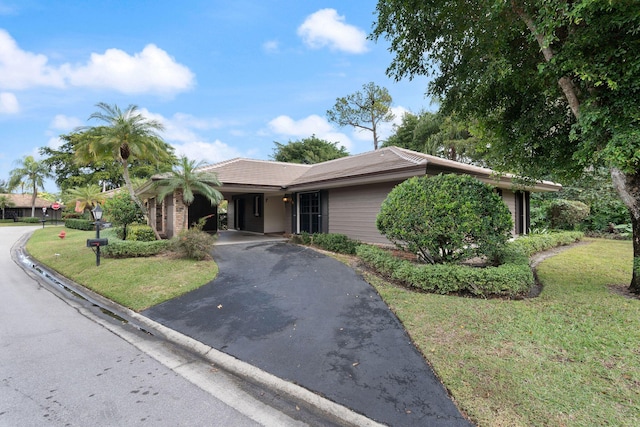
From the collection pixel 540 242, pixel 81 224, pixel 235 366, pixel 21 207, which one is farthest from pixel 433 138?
pixel 21 207

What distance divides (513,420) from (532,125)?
215 inches

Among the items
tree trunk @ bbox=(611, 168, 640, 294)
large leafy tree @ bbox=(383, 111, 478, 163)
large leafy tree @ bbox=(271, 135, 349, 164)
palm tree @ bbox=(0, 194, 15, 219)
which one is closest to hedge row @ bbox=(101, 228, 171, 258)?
tree trunk @ bbox=(611, 168, 640, 294)

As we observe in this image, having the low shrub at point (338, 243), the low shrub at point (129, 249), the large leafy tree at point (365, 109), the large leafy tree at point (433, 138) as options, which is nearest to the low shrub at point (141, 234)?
the low shrub at point (129, 249)

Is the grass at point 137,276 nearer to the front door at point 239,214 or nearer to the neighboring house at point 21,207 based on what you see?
the front door at point 239,214

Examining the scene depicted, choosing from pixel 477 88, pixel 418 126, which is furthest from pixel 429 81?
pixel 418 126

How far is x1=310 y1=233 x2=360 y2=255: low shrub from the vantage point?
993cm

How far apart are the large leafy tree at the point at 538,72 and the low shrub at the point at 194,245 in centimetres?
698

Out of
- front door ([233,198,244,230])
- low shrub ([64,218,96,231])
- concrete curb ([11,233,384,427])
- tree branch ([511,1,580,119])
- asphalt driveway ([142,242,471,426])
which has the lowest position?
concrete curb ([11,233,384,427])

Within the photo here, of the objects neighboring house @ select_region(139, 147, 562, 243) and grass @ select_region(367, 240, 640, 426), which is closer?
grass @ select_region(367, 240, 640, 426)

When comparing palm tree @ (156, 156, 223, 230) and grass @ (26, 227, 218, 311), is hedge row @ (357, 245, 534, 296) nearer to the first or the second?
grass @ (26, 227, 218, 311)

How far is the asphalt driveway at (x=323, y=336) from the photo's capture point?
2.69m

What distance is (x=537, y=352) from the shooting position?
10.8 feet

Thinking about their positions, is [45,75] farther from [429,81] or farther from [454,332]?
[454,332]

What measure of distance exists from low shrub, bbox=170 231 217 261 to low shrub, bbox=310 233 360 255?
3.97m
